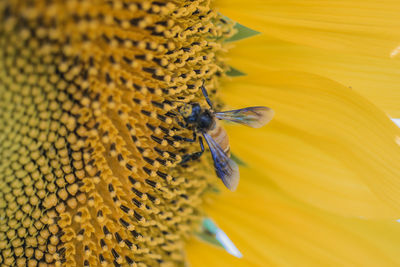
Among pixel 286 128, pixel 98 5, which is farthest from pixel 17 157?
pixel 286 128

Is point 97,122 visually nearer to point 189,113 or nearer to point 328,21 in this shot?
point 189,113

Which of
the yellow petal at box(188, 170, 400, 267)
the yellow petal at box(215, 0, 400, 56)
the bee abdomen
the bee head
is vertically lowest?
the yellow petal at box(188, 170, 400, 267)

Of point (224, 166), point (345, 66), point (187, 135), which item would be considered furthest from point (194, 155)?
point (345, 66)

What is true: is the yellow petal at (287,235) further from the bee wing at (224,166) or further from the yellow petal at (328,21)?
the yellow petal at (328,21)

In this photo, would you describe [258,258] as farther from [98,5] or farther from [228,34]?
[98,5]

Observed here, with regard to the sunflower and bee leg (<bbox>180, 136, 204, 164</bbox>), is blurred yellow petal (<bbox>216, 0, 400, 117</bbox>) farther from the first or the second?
bee leg (<bbox>180, 136, 204, 164</bbox>)

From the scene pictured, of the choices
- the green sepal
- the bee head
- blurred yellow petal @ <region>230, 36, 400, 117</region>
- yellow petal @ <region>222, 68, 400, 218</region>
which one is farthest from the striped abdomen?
the green sepal
